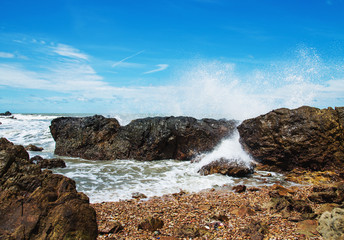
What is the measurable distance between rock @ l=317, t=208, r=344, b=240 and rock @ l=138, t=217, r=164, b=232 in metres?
2.53

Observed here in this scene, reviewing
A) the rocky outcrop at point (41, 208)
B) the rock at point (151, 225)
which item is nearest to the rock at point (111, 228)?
the rock at point (151, 225)

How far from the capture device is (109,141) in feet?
35.1

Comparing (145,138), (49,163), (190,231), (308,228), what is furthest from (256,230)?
(49,163)

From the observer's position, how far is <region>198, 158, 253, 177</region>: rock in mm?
7438

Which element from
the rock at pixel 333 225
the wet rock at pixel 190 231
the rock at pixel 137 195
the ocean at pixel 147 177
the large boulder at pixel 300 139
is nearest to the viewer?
the rock at pixel 333 225

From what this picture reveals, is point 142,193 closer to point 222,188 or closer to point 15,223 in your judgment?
point 222,188

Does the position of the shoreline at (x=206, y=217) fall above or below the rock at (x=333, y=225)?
below

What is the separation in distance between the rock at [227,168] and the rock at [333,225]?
3770 mm

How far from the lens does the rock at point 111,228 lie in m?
3.52

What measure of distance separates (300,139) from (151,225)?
6.24 metres

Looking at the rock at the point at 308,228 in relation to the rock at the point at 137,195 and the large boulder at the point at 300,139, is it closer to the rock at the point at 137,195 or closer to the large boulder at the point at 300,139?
the rock at the point at 137,195

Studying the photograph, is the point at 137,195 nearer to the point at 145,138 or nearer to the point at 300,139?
the point at 145,138

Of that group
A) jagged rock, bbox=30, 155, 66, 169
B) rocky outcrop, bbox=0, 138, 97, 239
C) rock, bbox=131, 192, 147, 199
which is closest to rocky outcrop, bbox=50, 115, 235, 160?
jagged rock, bbox=30, 155, 66, 169

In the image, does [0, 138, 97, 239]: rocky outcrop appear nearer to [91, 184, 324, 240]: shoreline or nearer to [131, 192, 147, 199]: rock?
[91, 184, 324, 240]: shoreline
